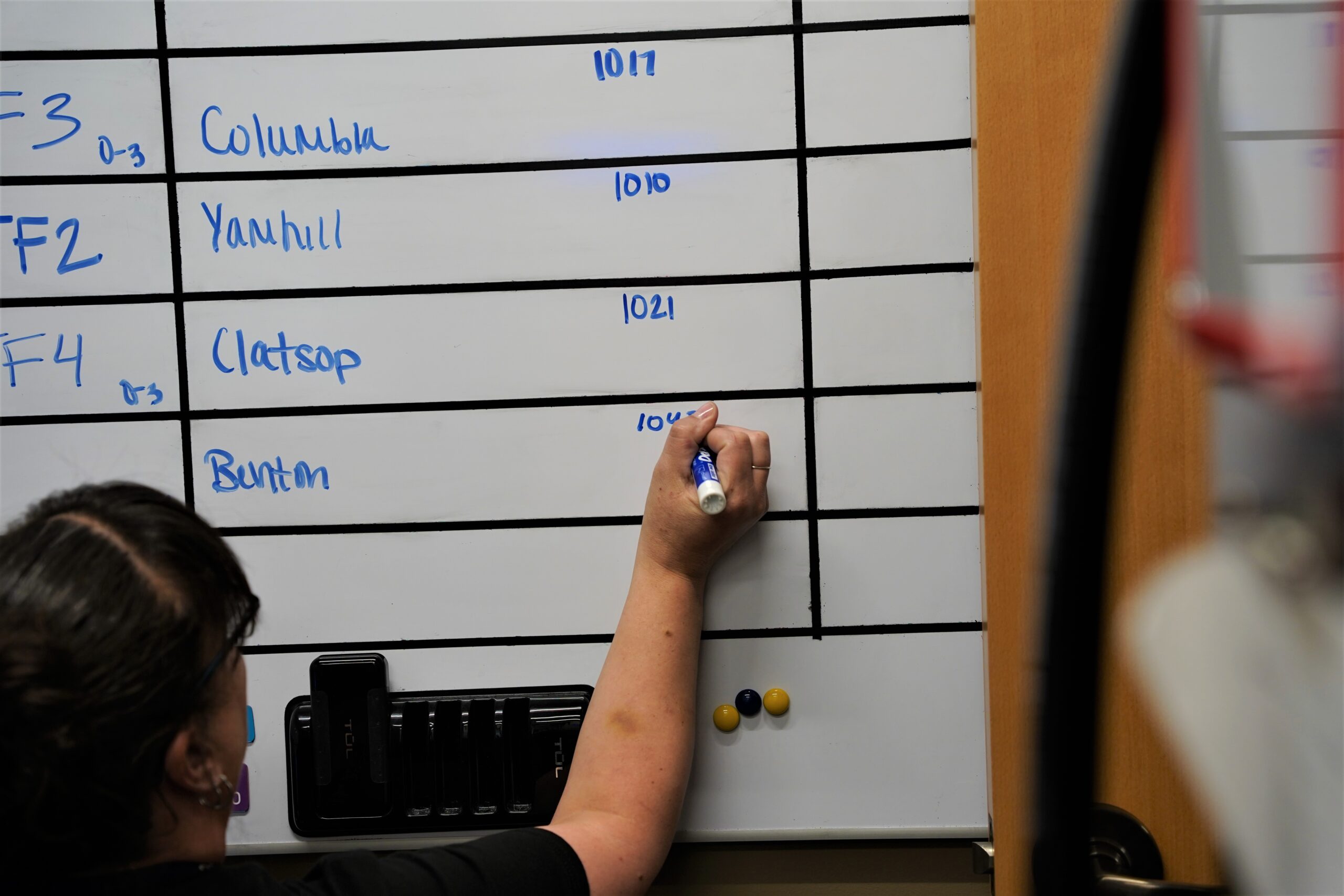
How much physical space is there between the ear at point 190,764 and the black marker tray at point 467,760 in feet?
0.98

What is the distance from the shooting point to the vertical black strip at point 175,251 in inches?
39.0

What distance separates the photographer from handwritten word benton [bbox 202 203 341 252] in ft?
3.27

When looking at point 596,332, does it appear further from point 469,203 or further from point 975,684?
point 975,684

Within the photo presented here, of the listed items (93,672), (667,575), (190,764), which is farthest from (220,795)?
(667,575)

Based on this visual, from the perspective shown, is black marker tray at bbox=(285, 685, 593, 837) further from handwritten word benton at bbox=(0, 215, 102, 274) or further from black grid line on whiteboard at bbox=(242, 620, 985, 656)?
handwritten word benton at bbox=(0, 215, 102, 274)

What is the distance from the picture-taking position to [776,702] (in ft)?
3.28

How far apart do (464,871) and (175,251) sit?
78cm

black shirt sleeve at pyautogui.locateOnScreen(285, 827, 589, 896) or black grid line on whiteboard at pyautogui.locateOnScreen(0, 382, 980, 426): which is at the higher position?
black grid line on whiteboard at pyautogui.locateOnScreen(0, 382, 980, 426)

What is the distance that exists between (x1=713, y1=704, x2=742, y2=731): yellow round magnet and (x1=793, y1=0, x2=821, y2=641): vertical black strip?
0.13 meters

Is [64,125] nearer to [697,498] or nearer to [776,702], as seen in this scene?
[697,498]

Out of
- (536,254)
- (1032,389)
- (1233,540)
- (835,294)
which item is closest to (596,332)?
(536,254)

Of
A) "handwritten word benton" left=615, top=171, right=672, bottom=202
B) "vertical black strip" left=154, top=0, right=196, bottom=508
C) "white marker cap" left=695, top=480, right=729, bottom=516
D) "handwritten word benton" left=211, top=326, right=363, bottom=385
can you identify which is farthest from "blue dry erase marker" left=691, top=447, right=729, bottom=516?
"vertical black strip" left=154, top=0, right=196, bottom=508

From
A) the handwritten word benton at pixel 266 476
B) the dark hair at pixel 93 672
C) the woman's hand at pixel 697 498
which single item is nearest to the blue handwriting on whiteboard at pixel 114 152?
the handwritten word benton at pixel 266 476

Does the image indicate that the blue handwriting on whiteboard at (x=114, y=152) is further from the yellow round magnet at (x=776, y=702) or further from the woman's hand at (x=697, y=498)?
the yellow round magnet at (x=776, y=702)
